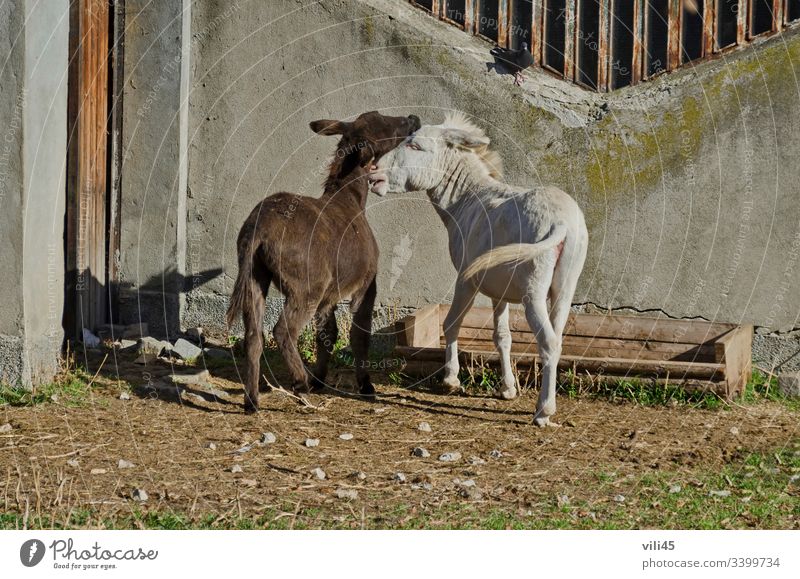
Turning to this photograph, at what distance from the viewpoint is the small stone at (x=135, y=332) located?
9766mm

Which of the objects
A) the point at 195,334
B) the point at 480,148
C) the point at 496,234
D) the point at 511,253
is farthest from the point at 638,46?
the point at 195,334

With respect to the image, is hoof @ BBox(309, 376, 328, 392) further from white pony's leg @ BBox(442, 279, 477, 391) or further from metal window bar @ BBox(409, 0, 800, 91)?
metal window bar @ BBox(409, 0, 800, 91)

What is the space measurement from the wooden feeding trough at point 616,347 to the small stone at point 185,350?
1983mm

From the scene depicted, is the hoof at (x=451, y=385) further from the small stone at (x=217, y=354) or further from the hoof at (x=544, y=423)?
the small stone at (x=217, y=354)

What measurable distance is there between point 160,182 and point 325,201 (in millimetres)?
2593

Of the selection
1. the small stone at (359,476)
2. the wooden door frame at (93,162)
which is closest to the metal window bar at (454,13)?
the wooden door frame at (93,162)

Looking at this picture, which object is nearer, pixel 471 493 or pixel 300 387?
pixel 471 493

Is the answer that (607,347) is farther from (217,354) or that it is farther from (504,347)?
(217,354)

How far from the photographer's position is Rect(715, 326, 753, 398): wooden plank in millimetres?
7820

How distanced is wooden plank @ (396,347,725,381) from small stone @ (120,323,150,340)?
111 inches

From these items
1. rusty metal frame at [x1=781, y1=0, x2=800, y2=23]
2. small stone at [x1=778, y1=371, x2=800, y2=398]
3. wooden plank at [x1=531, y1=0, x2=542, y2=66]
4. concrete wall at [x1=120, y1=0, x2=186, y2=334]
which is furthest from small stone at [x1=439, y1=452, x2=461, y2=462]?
rusty metal frame at [x1=781, y1=0, x2=800, y2=23]

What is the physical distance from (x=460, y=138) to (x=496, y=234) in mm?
993

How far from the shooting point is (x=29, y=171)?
7.83 meters

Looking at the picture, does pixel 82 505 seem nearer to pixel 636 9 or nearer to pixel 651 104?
pixel 651 104
